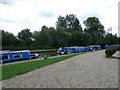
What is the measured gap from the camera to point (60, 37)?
A: 4303 cm

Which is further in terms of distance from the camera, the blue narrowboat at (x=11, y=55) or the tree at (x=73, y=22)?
the tree at (x=73, y=22)

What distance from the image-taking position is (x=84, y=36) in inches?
2109

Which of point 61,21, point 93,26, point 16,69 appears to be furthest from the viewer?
point 93,26

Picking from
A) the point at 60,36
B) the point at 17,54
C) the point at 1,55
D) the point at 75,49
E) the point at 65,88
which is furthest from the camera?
the point at 60,36

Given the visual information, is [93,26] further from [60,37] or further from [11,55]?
[11,55]

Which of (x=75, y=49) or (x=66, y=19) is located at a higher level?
(x=66, y=19)

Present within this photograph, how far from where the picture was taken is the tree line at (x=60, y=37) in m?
41.2

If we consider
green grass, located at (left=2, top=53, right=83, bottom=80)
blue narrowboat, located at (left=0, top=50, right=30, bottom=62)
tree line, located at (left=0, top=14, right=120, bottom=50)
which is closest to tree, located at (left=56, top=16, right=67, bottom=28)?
tree line, located at (left=0, top=14, right=120, bottom=50)

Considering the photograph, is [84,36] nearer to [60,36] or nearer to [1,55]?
[60,36]

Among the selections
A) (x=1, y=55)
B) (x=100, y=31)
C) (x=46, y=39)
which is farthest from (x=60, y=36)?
(x=100, y=31)

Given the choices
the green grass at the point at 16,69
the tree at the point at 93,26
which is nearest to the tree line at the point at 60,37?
the tree at the point at 93,26

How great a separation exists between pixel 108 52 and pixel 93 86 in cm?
1214

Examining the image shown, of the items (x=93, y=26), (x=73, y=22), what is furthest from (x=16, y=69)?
(x=93, y=26)

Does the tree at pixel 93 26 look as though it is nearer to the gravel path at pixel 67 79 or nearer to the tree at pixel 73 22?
the tree at pixel 73 22
